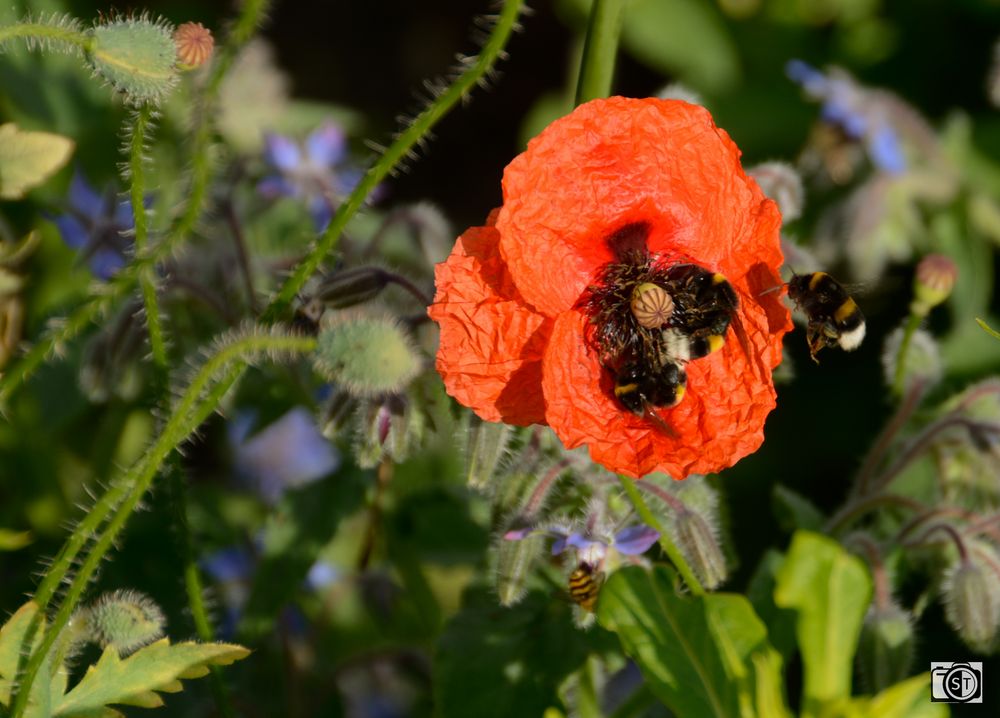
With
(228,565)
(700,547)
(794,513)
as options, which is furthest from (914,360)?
(228,565)

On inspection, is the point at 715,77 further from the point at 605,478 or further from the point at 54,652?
the point at 54,652

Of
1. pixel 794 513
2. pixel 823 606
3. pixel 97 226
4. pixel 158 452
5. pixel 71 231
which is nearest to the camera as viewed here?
pixel 823 606

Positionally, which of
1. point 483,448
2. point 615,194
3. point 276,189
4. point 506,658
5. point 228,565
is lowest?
point 228,565

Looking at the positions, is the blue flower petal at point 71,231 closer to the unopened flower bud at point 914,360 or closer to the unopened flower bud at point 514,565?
the unopened flower bud at point 514,565

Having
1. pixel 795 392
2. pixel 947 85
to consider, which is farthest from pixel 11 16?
pixel 947 85

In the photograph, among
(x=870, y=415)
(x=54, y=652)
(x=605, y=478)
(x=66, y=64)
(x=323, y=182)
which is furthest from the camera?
(x=870, y=415)

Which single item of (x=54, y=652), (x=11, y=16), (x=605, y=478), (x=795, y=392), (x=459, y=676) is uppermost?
(x=11, y=16)

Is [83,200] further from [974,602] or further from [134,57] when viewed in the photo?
[974,602]
